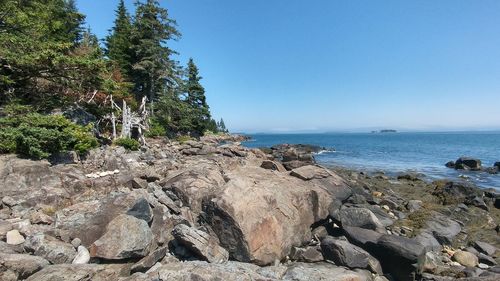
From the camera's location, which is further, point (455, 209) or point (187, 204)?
point (455, 209)

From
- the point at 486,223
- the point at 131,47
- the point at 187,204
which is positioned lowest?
the point at 486,223

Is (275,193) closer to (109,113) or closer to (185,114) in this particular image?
(109,113)

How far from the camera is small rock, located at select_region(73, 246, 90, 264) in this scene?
307 inches

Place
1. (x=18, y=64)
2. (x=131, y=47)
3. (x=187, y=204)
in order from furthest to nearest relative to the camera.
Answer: (x=131, y=47), (x=18, y=64), (x=187, y=204)

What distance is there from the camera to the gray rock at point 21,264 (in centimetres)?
673

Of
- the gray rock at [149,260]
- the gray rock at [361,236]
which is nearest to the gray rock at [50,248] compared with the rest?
the gray rock at [149,260]

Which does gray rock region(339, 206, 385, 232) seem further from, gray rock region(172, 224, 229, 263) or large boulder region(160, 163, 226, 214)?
gray rock region(172, 224, 229, 263)

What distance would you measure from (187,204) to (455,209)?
15.9 metres

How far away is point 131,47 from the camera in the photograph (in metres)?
35.8

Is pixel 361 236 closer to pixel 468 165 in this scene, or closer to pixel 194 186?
pixel 194 186

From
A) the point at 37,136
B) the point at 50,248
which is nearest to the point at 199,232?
the point at 50,248

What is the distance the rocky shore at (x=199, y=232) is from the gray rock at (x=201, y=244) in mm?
33

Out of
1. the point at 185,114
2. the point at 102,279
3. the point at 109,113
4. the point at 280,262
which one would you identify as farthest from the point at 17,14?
the point at 185,114

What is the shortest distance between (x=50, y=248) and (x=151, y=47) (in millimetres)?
31466
